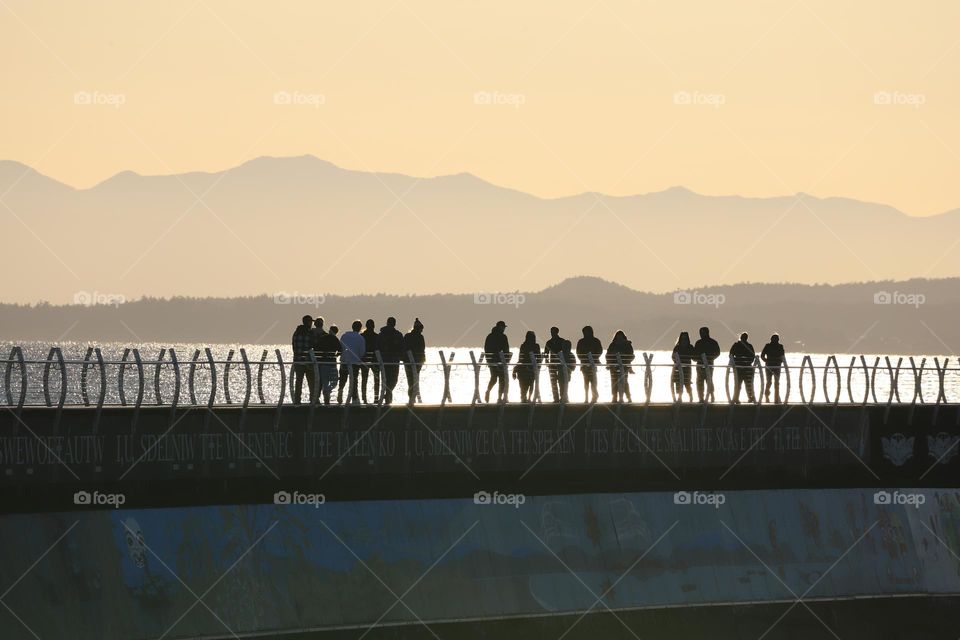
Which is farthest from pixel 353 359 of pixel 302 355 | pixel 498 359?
pixel 498 359

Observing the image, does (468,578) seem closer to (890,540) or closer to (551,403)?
(551,403)

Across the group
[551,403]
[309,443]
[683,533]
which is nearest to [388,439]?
[309,443]

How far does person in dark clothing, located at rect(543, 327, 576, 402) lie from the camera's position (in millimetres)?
30266

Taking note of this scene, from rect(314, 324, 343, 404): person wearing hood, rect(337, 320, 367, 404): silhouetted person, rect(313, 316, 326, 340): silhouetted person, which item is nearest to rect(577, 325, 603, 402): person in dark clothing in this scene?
rect(337, 320, 367, 404): silhouetted person

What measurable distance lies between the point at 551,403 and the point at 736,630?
17.7ft

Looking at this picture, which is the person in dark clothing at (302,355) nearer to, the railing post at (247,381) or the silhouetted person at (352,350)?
the silhouetted person at (352,350)

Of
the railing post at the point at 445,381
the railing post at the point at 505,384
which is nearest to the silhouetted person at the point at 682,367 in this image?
the railing post at the point at 505,384

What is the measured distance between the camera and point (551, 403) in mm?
30516

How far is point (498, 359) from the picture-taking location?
31812 mm

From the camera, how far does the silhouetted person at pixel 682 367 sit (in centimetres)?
3148

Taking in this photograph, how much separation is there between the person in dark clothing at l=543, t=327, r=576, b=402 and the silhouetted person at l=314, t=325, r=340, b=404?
4095mm

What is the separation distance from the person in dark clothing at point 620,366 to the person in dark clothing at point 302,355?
18.7ft

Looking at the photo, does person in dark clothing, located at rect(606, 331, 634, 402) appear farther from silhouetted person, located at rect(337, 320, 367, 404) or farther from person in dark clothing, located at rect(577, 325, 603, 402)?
silhouetted person, located at rect(337, 320, 367, 404)

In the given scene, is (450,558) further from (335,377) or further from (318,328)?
(318,328)
